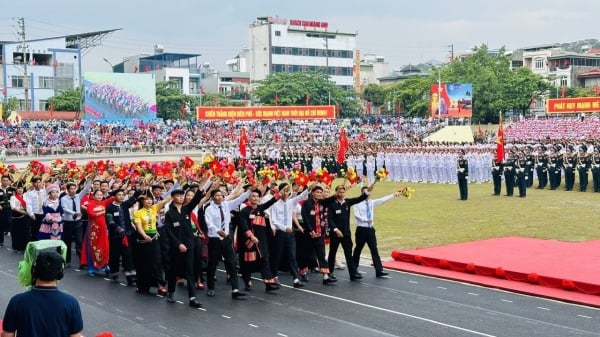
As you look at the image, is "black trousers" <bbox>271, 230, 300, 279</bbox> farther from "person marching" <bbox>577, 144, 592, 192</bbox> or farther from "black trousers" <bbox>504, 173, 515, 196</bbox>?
"person marching" <bbox>577, 144, 592, 192</bbox>

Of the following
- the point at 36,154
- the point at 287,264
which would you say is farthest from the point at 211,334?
the point at 36,154

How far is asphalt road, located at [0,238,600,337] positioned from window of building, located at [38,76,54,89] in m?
69.0

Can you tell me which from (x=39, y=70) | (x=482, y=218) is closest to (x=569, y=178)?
(x=482, y=218)

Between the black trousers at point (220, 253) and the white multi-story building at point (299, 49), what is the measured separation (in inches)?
3287

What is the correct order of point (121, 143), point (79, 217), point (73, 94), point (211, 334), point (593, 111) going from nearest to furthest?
point (211, 334) < point (79, 217) < point (121, 143) < point (593, 111) < point (73, 94)

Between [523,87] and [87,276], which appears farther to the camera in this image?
[523,87]

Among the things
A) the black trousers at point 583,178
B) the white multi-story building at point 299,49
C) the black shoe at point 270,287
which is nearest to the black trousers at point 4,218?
the black shoe at point 270,287

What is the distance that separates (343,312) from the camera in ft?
32.1

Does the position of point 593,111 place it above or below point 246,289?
above

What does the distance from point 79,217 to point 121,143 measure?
1343 inches

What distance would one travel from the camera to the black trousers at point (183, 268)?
33.8ft

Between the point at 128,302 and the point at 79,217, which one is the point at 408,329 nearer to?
the point at 128,302

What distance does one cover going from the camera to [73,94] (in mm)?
69500

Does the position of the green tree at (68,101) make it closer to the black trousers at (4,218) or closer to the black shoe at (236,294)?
the black trousers at (4,218)
